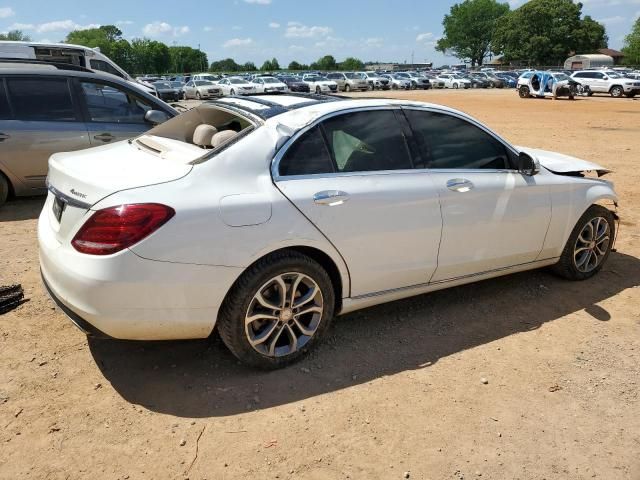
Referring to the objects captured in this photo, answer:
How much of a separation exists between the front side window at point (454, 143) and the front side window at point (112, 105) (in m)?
4.48

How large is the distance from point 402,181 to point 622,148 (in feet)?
35.8

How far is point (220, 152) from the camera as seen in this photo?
3090 mm

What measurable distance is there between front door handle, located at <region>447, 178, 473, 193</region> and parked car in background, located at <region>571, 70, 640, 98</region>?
116ft

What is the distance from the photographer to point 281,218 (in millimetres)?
3029

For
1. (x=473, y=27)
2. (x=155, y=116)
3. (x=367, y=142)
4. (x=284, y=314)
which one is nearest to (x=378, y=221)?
(x=367, y=142)

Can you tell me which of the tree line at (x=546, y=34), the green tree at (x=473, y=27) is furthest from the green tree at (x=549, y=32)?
the green tree at (x=473, y=27)

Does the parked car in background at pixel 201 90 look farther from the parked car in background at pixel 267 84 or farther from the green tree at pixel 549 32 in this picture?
the green tree at pixel 549 32

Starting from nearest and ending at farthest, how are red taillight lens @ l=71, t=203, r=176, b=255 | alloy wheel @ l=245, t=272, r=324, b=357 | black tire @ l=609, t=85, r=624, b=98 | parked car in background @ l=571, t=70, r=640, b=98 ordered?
red taillight lens @ l=71, t=203, r=176, b=255, alloy wheel @ l=245, t=272, r=324, b=357, parked car in background @ l=571, t=70, r=640, b=98, black tire @ l=609, t=85, r=624, b=98

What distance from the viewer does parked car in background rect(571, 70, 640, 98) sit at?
33219 millimetres

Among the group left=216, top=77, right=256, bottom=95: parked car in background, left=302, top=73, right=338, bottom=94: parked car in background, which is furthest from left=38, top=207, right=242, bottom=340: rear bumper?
left=302, top=73, right=338, bottom=94: parked car in background

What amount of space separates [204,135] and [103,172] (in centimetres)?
82

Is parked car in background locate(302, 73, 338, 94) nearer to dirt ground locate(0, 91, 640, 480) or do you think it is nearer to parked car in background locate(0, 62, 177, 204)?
parked car in background locate(0, 62, 177, 204)

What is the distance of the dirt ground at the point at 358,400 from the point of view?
2580 millimetres

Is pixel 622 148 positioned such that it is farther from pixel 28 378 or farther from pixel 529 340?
pixel 28 378
